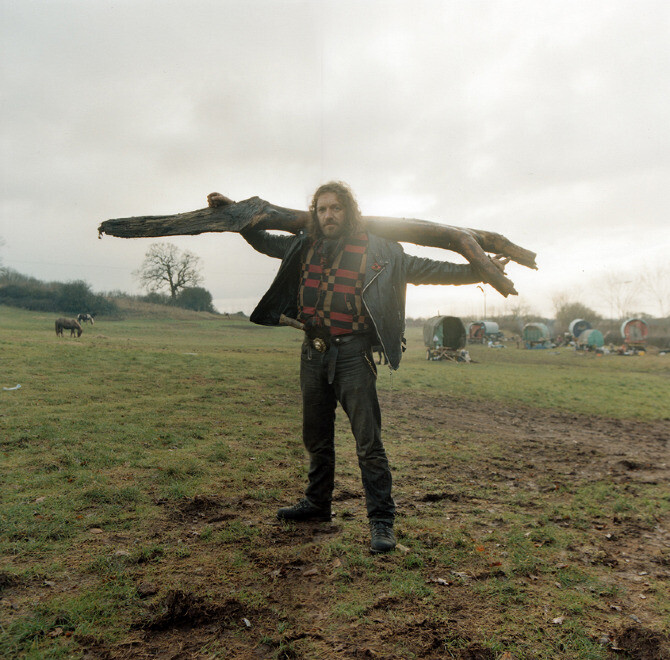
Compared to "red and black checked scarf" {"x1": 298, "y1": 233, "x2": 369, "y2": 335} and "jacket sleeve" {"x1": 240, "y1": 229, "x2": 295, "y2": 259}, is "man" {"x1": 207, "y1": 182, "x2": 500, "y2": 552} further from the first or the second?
"jacket sleeve" {"x1": 240, "y1": 229, "x2": 295, "y2": 259}

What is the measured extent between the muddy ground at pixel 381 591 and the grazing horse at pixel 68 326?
445 inches

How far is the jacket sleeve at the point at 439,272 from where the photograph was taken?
12.0 ft

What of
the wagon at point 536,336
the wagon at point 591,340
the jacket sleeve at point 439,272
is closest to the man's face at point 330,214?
the jacket sleeve at point 439,272

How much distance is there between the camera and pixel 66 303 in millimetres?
12602

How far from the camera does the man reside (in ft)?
11.6

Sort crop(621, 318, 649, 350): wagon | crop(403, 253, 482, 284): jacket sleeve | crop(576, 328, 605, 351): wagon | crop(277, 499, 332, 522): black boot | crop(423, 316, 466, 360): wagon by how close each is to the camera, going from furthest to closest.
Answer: crop(576, 328, 605, 351): wagon < crop(621, 318, 649, 350): wagon < crop(423, 316, 466, 360): wagon < crop(277, 499, 332, 522): black boot < crop(403, 253, 482, 284): jacket sleeve

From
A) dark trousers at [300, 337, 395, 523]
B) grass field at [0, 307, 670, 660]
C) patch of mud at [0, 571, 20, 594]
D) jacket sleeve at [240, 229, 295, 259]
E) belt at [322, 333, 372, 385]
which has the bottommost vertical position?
grass field at [0, 307, 670, 660]

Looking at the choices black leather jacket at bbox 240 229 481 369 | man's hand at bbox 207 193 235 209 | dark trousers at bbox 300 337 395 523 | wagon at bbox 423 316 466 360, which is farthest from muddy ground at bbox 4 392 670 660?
wagon at bbox 423 316 466 360

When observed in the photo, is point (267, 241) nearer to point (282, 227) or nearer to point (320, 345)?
point (282, 227)

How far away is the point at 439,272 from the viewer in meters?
3.65

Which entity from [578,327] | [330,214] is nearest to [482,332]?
[578,327]

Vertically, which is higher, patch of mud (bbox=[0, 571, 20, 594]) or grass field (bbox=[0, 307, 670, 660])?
patch of mud (bbox=[0, 571, 20, 594])

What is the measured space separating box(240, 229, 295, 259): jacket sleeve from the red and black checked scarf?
417 millimetres

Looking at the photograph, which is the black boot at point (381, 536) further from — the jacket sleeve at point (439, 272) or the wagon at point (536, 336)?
the wagon at point (536, 336)
